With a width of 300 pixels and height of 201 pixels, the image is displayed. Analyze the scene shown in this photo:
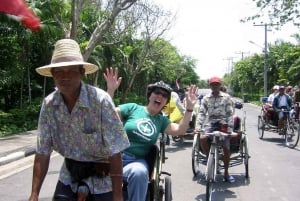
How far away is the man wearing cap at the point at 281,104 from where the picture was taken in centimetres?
1416

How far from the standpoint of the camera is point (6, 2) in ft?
7.11

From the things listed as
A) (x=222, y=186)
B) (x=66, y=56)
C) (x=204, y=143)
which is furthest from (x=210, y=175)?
(x=66, y=56)

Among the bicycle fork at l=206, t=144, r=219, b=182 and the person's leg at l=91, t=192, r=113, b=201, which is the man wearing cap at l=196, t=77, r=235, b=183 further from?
the person's leg at l=91, t=192, r=113, b=201

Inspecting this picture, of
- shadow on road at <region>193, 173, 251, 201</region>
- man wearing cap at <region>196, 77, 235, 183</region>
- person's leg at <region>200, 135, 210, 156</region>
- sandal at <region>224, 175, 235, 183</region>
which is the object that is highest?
man wearing cap at <region>196, 77, 235, 183</region>

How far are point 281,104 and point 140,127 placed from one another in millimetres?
10458

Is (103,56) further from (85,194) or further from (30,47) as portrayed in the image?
(85,194)

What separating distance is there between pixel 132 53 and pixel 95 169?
36842mm

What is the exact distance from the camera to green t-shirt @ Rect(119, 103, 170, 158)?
15.1 feet

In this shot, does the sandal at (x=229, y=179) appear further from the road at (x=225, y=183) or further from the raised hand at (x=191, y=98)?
the raised hand at (x=191, y=98)

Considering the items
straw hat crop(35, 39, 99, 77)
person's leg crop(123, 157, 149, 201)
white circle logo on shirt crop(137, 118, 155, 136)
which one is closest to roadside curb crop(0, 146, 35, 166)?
white circle logo on shirt crop(137, 118, 155, 136)

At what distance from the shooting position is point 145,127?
15.4ft

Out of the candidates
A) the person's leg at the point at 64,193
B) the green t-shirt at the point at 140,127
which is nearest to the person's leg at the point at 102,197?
the person's leg at the point at 64,193

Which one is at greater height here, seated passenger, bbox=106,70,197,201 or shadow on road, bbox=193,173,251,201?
seated passenger, bbox=106,70,197,201

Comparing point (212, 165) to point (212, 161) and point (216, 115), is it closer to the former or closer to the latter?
point (212, 161)
